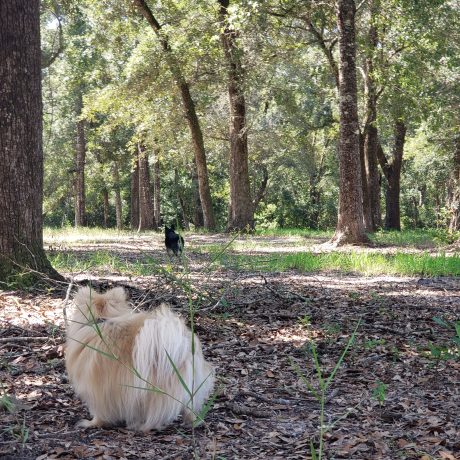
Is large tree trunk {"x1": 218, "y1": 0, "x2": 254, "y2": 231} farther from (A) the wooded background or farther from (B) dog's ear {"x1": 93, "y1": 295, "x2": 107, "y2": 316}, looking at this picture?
(B) dog's ear {"x1": 93, "y1": 295, "x2": 107, "y2": 316}

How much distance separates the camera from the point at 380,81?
61.6ft

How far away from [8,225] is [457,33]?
1553cm

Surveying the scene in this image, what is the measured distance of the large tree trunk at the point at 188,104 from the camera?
18844 mm

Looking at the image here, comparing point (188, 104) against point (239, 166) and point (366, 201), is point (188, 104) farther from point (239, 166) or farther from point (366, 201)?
point (366, 201)

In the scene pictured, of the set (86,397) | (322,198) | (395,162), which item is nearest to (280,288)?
(86,397)

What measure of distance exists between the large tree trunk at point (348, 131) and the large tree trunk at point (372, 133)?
15.5 feet

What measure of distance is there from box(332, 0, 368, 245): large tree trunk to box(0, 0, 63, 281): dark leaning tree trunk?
7764 millimetres

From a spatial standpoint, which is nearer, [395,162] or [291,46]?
[291,46]

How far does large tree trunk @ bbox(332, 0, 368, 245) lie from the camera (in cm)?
1281

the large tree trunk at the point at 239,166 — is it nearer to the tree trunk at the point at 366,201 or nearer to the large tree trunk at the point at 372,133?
the large tree trunk at the point at 372,133

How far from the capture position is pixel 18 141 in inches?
252

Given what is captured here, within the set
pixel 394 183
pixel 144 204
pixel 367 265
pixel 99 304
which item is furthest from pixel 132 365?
pixel 394 183

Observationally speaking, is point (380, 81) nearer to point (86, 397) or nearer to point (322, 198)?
point (86, 397)

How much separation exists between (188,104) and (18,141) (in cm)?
1519
